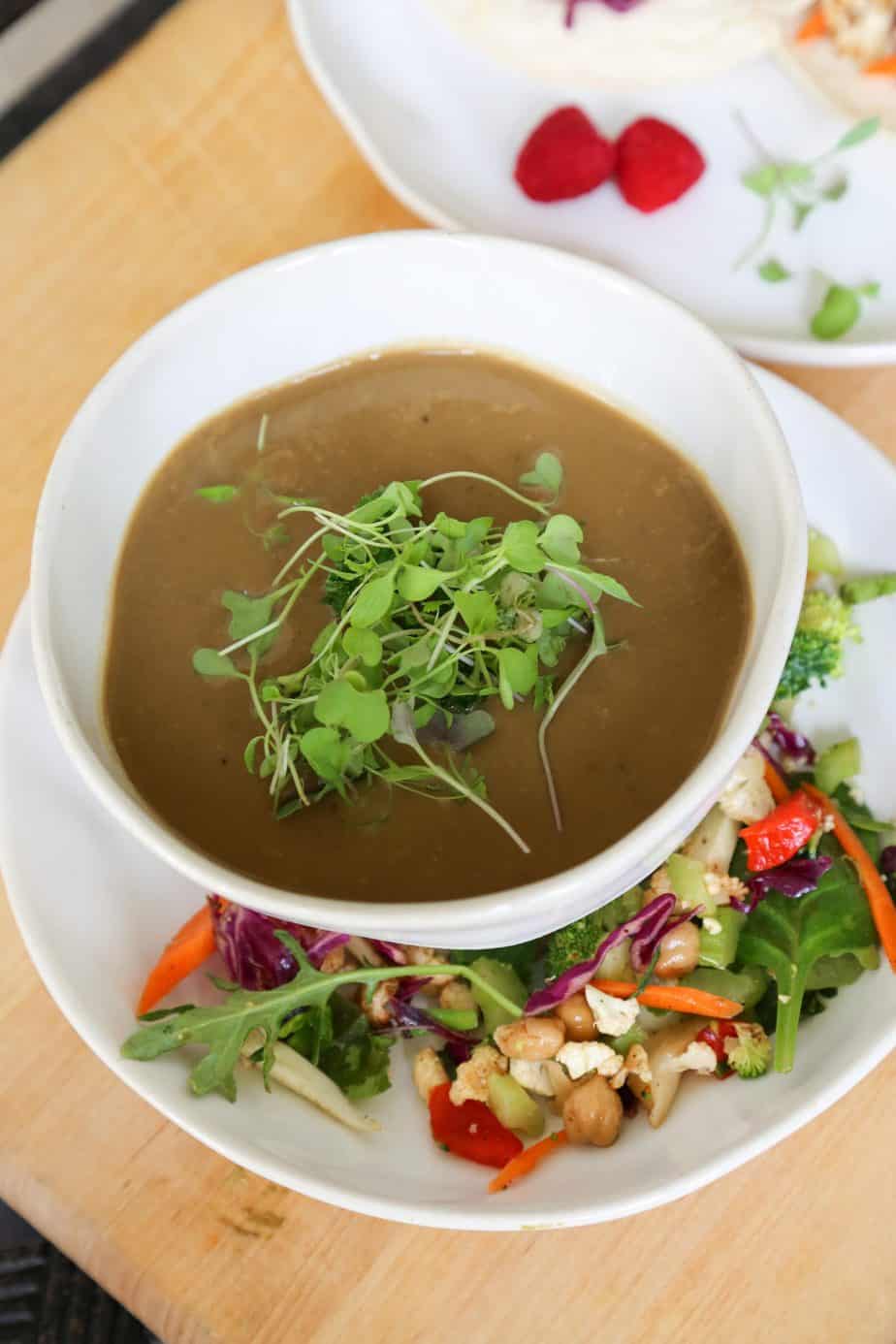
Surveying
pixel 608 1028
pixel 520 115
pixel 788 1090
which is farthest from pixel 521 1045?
pixel 520 115

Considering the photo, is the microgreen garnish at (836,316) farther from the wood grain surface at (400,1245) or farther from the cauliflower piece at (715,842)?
the wood grain surface at (400,1245)

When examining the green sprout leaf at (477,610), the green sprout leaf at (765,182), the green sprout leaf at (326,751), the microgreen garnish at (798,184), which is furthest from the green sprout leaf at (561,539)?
the green sprout leaf at (765,182)

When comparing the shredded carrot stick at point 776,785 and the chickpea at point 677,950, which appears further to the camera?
the shredded carrot stick at point 776,785

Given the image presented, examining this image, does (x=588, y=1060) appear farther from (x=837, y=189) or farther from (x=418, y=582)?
(x=837, y=189)

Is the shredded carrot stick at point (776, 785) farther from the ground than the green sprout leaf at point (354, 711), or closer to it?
closer to it

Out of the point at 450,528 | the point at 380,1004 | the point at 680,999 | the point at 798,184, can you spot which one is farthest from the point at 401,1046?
the point at 798,184

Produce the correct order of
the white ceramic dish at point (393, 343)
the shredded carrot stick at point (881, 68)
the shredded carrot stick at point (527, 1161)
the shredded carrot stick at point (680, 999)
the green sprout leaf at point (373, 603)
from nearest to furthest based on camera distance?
the white ceramic dish at point (393, 343) < the green sprout leaf at point (373, 603) < the shredded carrot stick at point (527, 1161) < the shredded carrot stick at point (680, 999) < the shredded carrot stick at point (881, 68)

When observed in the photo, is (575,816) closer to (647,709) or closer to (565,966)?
(647,709)
